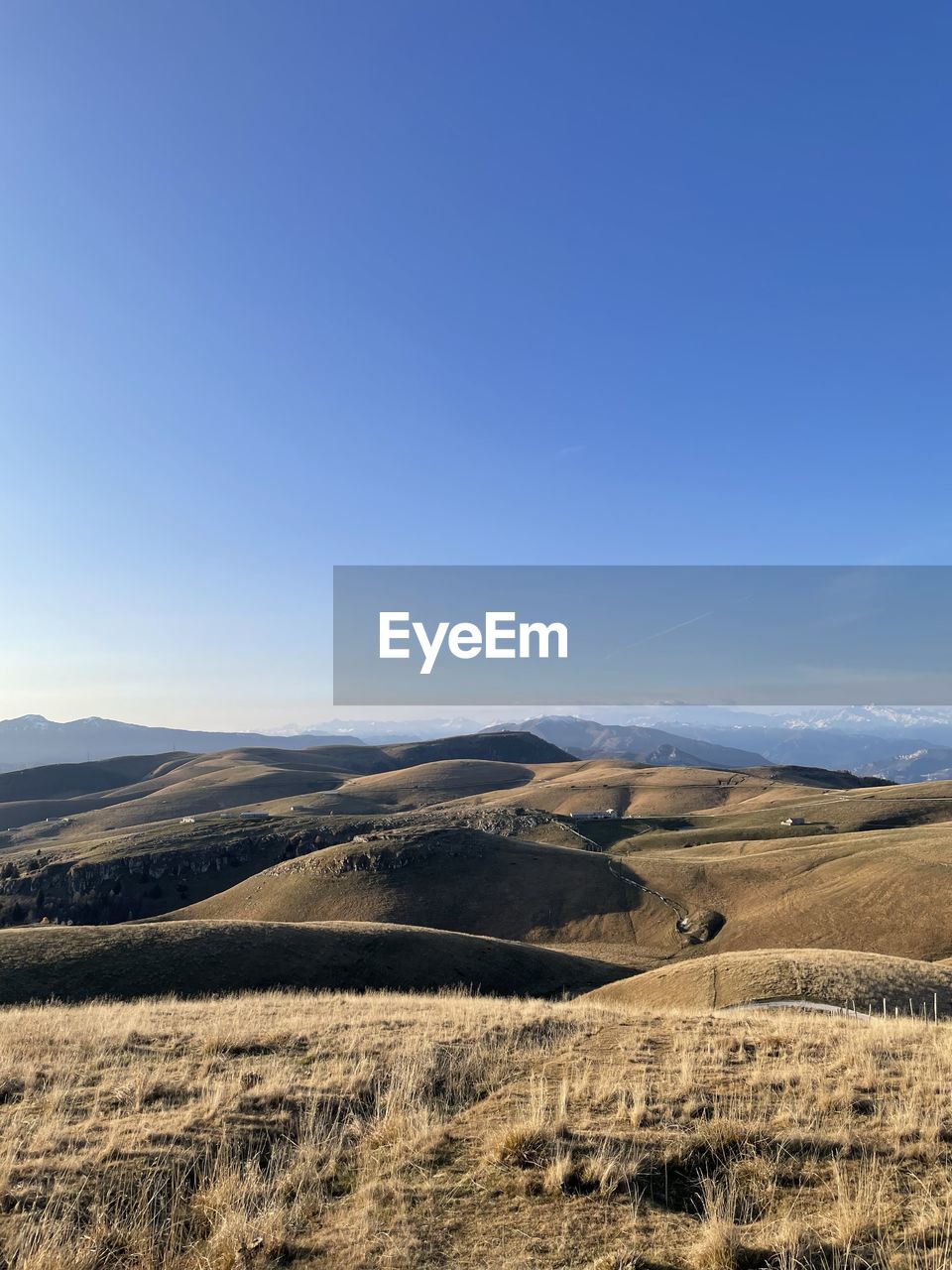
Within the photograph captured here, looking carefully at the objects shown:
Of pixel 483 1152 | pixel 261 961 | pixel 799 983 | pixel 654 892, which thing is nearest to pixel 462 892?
pixel 654 892

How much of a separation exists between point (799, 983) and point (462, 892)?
5178 centimetres

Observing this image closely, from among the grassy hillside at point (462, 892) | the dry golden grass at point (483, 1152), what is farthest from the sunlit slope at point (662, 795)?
the dry golden grass at point (483, 1152)

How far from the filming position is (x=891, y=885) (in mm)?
53094

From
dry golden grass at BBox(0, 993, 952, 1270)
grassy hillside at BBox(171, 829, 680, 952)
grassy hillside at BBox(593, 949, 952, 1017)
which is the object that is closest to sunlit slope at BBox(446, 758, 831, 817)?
grassy hillside at BBox(171, 829, 680, 952)

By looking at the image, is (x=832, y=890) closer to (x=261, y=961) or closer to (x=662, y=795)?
(x=261, y=961)

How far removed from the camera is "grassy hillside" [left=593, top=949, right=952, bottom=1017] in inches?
853

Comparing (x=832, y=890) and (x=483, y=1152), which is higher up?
(x=483, y=1152)

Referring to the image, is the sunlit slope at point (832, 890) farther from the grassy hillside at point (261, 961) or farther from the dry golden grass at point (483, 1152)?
the dry golden grass at point (483, 1152)

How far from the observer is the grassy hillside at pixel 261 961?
27.2 meters

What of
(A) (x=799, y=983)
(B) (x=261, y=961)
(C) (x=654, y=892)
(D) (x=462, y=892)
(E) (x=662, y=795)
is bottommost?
(E) (x=662, y=795)

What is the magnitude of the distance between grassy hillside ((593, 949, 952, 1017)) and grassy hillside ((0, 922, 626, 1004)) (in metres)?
8.28

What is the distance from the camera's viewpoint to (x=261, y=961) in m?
30.6

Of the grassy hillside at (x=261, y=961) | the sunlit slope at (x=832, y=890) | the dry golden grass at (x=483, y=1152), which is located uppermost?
the dry golden grass at (x=483, y=1152)

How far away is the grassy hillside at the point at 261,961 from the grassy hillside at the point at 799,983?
828cm
